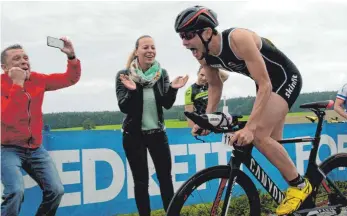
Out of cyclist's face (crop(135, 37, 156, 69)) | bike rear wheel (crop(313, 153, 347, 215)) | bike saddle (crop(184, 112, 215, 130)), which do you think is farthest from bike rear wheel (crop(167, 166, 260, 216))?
cyclist's face (crop(135, 37, 156, 69))

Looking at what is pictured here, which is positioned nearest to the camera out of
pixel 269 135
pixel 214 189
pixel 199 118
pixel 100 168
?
pixel 199 118

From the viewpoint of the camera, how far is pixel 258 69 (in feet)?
12.6

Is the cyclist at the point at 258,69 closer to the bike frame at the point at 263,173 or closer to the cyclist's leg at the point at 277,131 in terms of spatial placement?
the bike frame at the point at 263,173

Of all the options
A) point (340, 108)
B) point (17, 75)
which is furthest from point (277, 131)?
point (340, 108)

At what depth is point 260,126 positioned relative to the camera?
4031mm

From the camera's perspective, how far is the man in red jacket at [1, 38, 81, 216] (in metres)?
4.39

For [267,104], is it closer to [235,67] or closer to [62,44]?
[235,67]

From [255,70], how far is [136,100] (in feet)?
5.65

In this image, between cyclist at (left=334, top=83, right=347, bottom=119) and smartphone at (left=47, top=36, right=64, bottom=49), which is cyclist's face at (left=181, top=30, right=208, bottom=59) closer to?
smartphone at (left=47, top=36, right=64, bottom=49)

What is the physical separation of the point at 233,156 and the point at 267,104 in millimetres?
537

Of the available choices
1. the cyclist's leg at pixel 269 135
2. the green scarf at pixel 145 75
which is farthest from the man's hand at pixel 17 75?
the cyclist's leg at pixel 269 135

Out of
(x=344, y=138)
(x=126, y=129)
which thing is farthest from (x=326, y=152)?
(x=126, y=129)

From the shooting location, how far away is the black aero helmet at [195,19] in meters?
3.91

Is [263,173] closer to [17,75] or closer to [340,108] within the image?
[17,75]
